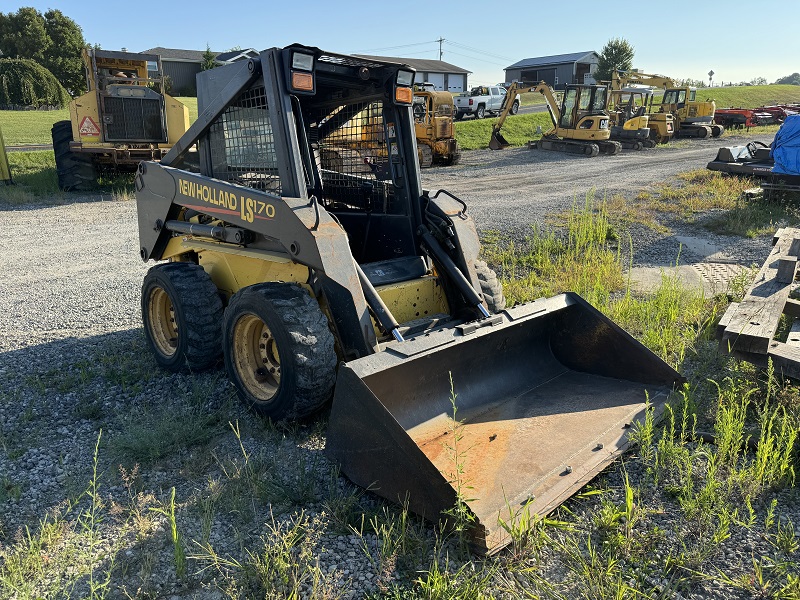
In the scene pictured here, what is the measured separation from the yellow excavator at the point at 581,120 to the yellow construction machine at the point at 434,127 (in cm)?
454

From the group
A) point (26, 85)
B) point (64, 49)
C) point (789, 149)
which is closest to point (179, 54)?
point (64, 49)

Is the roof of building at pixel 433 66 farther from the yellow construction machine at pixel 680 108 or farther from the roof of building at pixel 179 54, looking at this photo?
the yellow construction machine at pixel 680 108

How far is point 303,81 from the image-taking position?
4152 millimetres

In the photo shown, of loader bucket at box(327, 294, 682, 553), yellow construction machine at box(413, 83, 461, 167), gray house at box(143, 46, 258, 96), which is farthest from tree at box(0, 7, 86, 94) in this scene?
loader bucket at box(327, 294, 682, 553)

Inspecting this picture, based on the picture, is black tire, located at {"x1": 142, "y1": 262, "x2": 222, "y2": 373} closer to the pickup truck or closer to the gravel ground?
the gravel ground

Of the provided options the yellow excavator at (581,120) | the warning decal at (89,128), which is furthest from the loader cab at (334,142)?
the yellow excavator at (581,120)

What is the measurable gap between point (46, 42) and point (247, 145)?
55515 millimetres

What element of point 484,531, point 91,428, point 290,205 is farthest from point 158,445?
point 484,531

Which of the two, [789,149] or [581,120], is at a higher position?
[581,120]

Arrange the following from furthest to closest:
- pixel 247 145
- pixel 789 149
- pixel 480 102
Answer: pixel 480 102, pixel 789 149, pixel 247 145

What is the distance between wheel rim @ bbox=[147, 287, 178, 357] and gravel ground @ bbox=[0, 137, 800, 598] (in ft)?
0.72

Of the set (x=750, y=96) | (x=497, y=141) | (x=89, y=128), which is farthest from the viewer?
(x=750, y=96)

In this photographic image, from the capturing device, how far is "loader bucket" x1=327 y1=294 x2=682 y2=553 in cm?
307

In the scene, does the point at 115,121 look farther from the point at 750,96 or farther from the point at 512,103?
the point at 750,96
